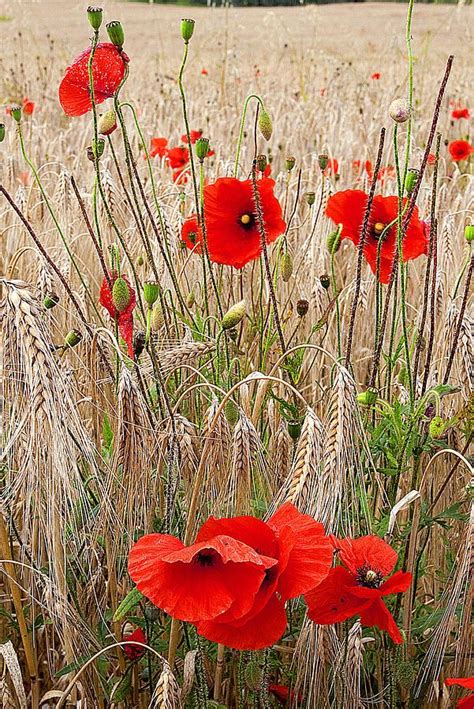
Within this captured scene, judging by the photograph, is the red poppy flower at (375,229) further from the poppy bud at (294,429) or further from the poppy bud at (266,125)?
the poppy bud at (294,429)

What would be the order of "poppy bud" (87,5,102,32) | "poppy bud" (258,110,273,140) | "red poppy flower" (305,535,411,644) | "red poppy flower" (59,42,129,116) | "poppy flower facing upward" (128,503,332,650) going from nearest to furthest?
"poppy flower facing upward" (128,503,332,650) < "red poppy flower" (305,535,411,644) < "poppy bud" (87,5,102,32) < "red poppy flower" (59,42,129,116) < "poppy bud" (258,110,273,140)

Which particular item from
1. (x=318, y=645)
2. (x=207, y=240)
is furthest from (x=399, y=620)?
(x=207, y=240)

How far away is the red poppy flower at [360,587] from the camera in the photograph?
88 cm

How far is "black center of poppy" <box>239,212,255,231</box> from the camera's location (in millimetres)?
1381

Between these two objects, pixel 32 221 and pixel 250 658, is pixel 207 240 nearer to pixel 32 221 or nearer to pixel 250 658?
pixel 250 658

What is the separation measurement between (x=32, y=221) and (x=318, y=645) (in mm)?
1468

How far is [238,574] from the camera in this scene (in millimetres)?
795

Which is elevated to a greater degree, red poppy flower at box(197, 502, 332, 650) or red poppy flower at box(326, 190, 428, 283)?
red poppy flower at box(326, 190, 428, 283)

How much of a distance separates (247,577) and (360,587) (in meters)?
0.15

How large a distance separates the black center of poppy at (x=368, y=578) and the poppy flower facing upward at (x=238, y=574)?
119 mm

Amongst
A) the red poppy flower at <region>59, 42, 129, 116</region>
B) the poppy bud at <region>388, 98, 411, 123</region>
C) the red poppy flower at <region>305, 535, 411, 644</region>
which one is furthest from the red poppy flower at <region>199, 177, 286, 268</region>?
the red poppy flower at <region>305, 535, 411, 644</region>

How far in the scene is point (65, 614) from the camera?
3.12 feet

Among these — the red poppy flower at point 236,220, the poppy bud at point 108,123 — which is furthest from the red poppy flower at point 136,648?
the poppy bud at point 108,123

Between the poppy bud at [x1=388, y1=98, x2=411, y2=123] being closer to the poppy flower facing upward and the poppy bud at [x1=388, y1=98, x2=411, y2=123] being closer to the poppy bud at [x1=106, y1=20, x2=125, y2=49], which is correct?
the poppy bud at [x1=106, y1=20, x2=125, y2=49]
